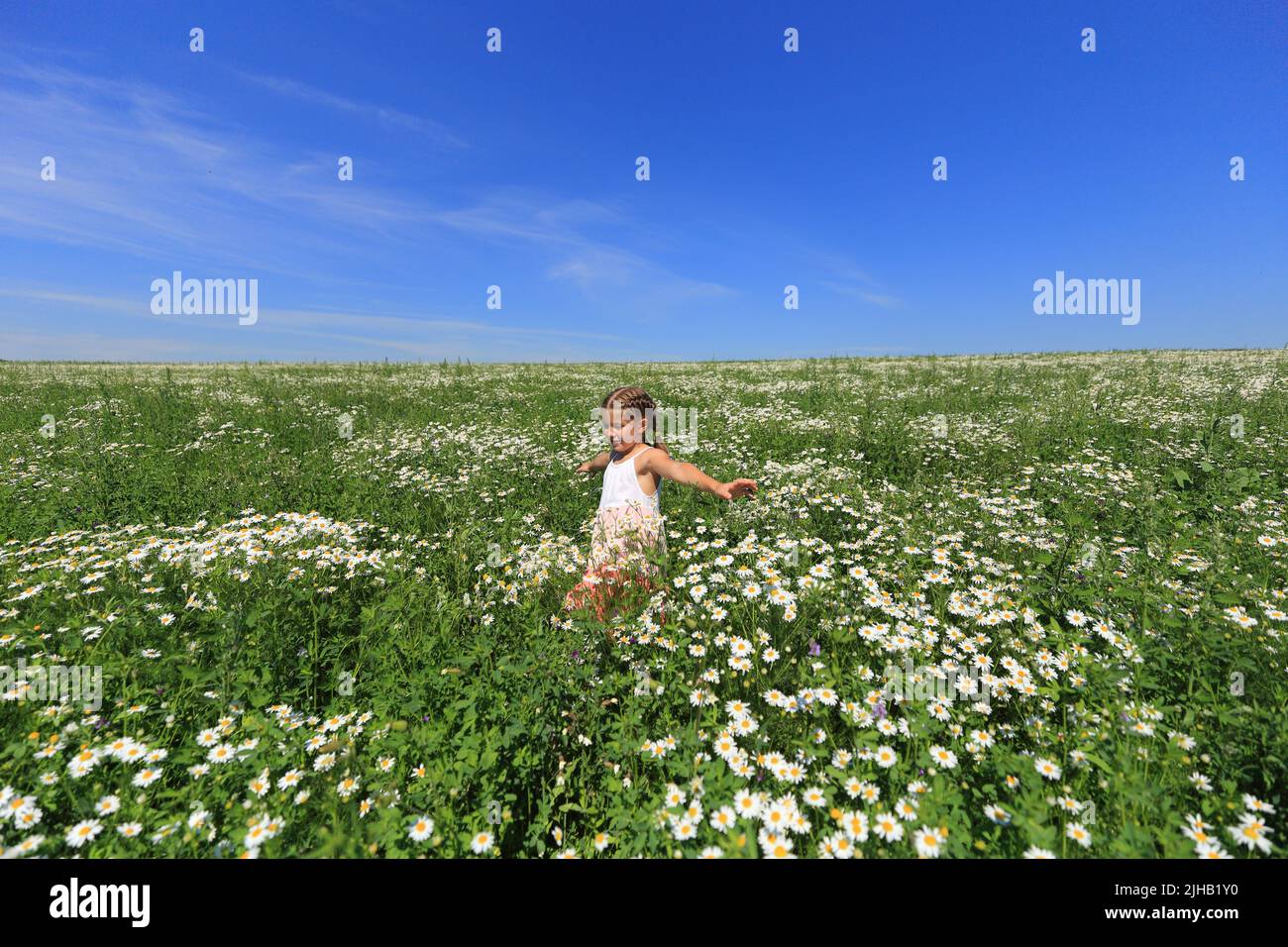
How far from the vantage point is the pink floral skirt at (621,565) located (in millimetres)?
3527

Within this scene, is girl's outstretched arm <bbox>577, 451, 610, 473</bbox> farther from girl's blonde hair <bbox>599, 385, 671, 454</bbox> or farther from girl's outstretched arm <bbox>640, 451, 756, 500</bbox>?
girl's outstretched arm <bbox>640, 451, 756, 500</bbox>

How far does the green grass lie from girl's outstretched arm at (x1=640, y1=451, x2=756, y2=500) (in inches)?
18.2

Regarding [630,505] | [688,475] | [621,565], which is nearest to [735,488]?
[688,475]

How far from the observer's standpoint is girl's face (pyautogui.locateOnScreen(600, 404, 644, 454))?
15.4ft

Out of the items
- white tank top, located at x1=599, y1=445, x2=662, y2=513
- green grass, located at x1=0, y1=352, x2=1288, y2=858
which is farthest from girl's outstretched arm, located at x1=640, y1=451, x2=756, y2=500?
green grass, located at x1=0, y1=352, x2=1288, y2=858

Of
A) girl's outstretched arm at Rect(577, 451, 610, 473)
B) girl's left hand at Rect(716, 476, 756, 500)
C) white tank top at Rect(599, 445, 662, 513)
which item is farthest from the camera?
girl's outstretched arm at Rect(577, 451, 610, 473)

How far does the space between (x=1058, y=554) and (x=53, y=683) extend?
716 centimetres

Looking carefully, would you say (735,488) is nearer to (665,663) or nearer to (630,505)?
(630,505)

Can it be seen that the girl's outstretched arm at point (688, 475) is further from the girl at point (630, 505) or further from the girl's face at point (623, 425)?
the girl's face at point (623, 425)

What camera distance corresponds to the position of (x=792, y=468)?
21.9 ft

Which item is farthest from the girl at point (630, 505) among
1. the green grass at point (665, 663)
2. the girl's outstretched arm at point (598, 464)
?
the girl's outstretched arm at point (598, 464)

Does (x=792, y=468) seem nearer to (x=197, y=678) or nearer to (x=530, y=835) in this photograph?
(x=530, y=835)

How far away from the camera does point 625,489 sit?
4516mm
